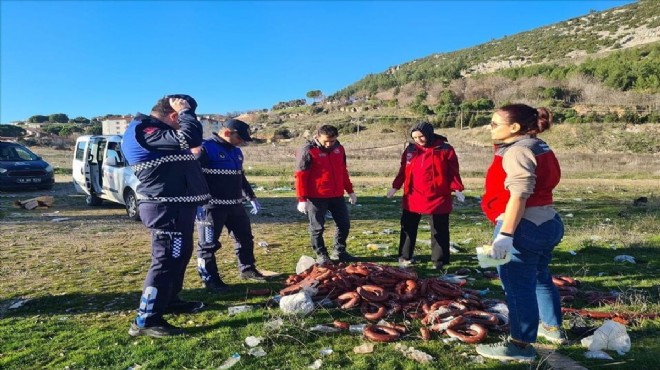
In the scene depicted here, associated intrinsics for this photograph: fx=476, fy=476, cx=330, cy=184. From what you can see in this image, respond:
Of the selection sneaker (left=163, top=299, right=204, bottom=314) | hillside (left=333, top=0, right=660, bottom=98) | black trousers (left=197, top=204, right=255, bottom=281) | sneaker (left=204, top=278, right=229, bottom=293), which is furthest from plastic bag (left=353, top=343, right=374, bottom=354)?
hillside (left=333, top=0, right=660, bottom=98)

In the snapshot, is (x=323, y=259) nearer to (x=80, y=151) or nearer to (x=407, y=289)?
(x=407, y=289)

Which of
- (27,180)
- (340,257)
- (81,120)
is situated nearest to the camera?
(340,257)

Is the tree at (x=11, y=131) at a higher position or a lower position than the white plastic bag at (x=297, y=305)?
higher

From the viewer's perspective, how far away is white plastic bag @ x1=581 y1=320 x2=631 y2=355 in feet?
11.6

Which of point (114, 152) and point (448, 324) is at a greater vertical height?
point (114, 152)

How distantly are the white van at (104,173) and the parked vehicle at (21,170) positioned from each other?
4.03m

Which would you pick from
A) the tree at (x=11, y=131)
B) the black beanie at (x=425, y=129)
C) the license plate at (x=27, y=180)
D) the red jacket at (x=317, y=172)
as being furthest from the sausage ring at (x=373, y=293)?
Result: the tree at (x=11, y=131)

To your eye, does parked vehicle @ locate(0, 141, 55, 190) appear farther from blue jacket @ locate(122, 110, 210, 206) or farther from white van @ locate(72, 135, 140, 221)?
blue jacket @ locate(122, 110, 210, 206)

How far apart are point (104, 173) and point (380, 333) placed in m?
10.1

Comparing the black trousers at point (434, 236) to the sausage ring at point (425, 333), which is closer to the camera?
the sausage ring at point (425, 333)

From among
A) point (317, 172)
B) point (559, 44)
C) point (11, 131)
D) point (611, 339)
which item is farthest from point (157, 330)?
point (559, 44)

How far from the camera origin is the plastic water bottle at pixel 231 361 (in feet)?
11.1

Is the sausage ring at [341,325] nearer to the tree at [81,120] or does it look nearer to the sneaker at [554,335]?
the sneaker at [554,335]

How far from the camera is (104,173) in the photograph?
1190 centimetres
